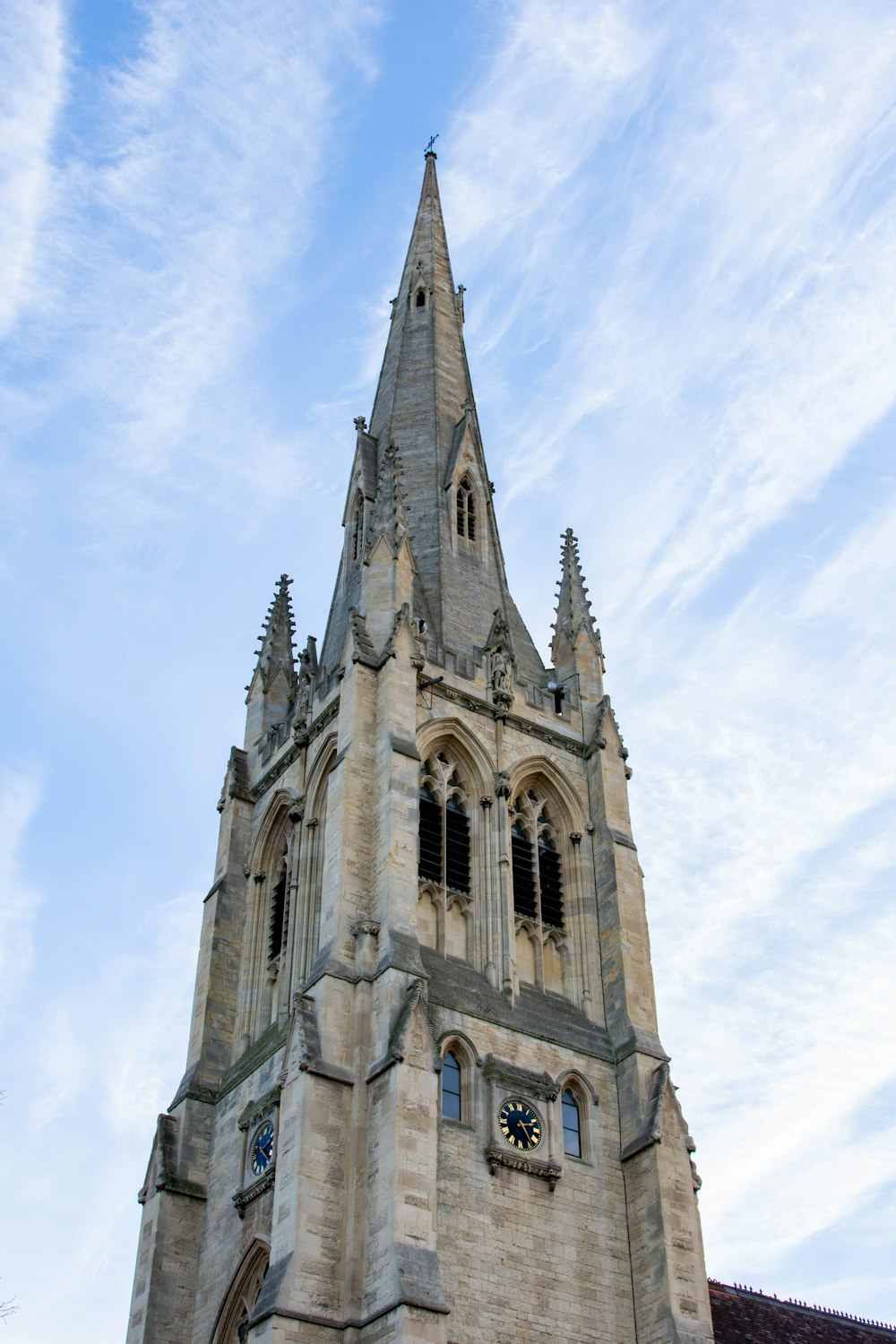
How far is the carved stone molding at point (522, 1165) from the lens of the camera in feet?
81.1

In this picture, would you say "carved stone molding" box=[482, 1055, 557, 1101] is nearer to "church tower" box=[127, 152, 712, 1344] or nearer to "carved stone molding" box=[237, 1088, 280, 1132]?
"church tower" box=[127, 152, 712, 1344]

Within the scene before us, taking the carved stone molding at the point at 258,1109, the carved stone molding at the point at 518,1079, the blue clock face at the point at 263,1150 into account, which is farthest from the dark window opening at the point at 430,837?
the blue clock face at the point at 263,1150

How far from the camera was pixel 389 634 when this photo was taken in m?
30.1

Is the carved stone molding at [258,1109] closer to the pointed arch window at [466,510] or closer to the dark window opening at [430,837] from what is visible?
the dark window opening at [430,837]

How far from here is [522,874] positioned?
1182 inches

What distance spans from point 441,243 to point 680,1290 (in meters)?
32.3

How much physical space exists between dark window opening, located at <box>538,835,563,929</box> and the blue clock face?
21.7 feet

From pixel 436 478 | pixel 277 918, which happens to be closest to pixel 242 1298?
pixel 277 918

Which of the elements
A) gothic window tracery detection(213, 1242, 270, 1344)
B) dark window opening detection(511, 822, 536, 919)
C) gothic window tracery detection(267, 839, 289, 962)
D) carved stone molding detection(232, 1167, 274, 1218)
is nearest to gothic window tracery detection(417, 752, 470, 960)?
dark window opening detection(511, 822, 536, 919)

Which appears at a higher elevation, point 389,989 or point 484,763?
point 484,763

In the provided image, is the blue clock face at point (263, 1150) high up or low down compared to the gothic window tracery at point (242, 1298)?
up

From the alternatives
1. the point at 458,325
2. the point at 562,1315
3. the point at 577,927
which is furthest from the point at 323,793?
the point at 458,325

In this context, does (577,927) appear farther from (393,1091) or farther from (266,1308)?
(266,1308)

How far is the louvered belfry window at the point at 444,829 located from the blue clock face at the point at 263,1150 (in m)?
5.19
